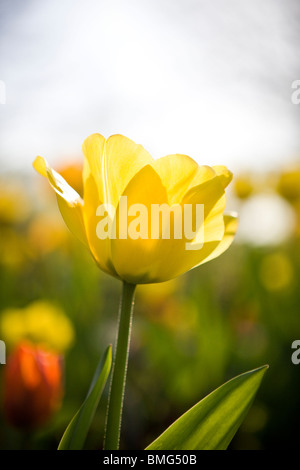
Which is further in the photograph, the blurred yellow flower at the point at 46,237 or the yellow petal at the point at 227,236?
the blurred yellow flower at the point at 46,237

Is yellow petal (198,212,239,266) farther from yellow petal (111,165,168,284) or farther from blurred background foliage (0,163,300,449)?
blurred background foliage (0,163,300,449)

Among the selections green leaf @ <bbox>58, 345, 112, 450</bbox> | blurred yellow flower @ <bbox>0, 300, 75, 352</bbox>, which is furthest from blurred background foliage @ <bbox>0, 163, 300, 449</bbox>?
green leaf @ <bbox>58, 345, 112, 450</bbox>

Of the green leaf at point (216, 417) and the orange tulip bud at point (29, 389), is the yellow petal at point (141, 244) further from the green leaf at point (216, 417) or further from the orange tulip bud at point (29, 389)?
the orange tulip bud at point (29, 389)

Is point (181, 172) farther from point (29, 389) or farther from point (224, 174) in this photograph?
point (29, 389)

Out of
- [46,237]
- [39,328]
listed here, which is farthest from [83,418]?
[46,237]

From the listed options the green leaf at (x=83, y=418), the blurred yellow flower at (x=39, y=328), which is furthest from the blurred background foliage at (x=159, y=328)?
the green leaf at (x=83, y=418)

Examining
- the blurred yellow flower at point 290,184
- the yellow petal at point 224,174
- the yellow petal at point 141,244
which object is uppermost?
the blurred yellow flower at point 290,184
